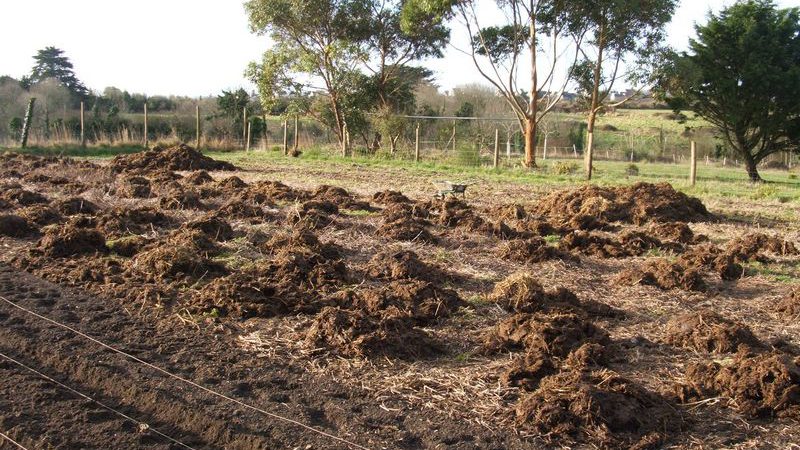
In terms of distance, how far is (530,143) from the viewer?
24.2m

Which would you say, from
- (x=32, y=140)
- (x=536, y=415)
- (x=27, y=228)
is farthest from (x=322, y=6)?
(x=536, y=415)

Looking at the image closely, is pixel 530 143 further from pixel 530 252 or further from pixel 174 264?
pixel 174 264

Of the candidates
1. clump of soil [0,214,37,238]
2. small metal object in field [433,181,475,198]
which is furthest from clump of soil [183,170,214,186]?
clump of soil [0,214,37,238]

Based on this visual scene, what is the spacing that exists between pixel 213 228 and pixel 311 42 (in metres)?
20.8

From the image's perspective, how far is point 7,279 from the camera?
24.5 ft

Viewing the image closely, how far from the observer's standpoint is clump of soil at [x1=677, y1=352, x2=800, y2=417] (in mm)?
4488

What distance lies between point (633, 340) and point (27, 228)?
7856 mm

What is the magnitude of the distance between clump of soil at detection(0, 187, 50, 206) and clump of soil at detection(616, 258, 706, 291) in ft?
31.4

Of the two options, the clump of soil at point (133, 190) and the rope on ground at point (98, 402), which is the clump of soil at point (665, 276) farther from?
the clump of soil at point (133, 190)

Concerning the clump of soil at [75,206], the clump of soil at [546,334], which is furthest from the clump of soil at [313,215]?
the clump of soil at [546,334]

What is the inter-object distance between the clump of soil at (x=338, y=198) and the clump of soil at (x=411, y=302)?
5405 mm

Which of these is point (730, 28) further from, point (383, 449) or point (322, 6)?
point (383, 449)

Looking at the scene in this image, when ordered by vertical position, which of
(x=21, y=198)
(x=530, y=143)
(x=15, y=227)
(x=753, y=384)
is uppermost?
(x=530, y=143)

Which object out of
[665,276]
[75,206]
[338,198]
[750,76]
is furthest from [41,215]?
[750,76]
